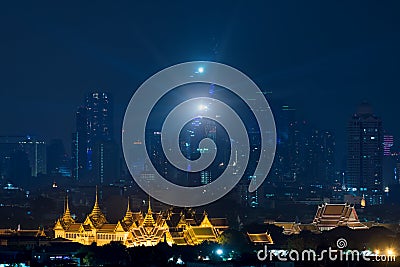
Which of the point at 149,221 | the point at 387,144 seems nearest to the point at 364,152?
the point at 387,144

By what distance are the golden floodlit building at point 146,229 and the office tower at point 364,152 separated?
32.3 m

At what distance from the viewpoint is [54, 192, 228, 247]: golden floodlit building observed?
29.1 metres

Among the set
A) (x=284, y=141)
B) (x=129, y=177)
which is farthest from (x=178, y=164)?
(x=284, y=141)

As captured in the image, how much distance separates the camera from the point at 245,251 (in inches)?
1014

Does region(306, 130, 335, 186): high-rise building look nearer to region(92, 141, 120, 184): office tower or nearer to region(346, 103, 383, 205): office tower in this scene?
region(346, 103, 383, 205): office tower

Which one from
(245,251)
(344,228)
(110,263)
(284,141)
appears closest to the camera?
(110,263)

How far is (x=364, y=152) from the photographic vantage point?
212 feet

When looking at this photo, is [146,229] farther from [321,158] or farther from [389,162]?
[321,158]

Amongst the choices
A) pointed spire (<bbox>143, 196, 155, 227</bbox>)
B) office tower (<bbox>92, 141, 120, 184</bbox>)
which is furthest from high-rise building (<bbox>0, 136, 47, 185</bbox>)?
pointed spire (<bbox>143, 196, 155, 227</bbox>)

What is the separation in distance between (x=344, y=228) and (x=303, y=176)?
40.9m

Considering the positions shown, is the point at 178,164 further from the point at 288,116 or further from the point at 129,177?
the point at 288,116

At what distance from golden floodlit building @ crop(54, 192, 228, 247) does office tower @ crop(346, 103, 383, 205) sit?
32.3 metres

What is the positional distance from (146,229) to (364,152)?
36304 millimetres

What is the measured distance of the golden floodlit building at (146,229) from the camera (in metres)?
29.1
